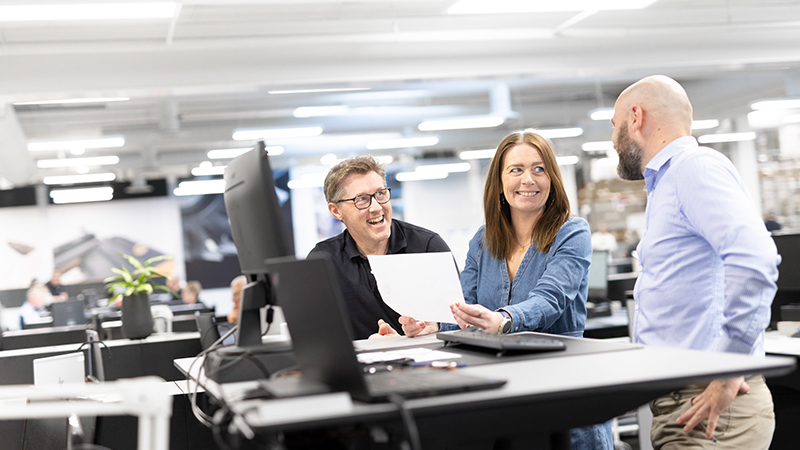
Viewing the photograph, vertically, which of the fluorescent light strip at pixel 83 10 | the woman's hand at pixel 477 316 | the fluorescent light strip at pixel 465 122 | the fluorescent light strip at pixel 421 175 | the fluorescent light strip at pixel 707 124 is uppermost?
the fluorescent light strip at pixel 83 10

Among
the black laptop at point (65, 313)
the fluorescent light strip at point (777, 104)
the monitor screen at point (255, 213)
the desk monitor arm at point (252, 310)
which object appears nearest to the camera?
the monitor screen at point (255, 213)

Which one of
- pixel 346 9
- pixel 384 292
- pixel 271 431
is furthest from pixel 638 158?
pixel 346 9

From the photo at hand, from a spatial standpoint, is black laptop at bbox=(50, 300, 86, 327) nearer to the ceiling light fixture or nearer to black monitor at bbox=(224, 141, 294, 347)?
the ceiling light fixture

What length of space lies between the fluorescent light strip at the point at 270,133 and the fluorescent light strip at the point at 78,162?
2.55 meters

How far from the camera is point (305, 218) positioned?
41.0 feet

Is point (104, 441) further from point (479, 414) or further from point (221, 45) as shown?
point (221, 45)

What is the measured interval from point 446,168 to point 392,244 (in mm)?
8863

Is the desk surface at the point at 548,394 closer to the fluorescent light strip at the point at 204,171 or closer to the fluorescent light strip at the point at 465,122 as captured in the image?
the fluorescent light strip at the point at 465,122

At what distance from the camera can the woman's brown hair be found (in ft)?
6.62

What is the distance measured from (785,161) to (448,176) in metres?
5.11

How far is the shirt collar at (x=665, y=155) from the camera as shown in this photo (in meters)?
1.76

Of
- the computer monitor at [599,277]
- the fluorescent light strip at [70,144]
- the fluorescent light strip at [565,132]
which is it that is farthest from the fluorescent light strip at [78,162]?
the computer monitor at [599,277]

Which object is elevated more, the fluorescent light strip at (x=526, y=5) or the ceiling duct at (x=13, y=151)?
the fluorescent light strip at (x=526, y=5)

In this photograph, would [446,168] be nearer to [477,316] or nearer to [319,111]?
[319,111]
